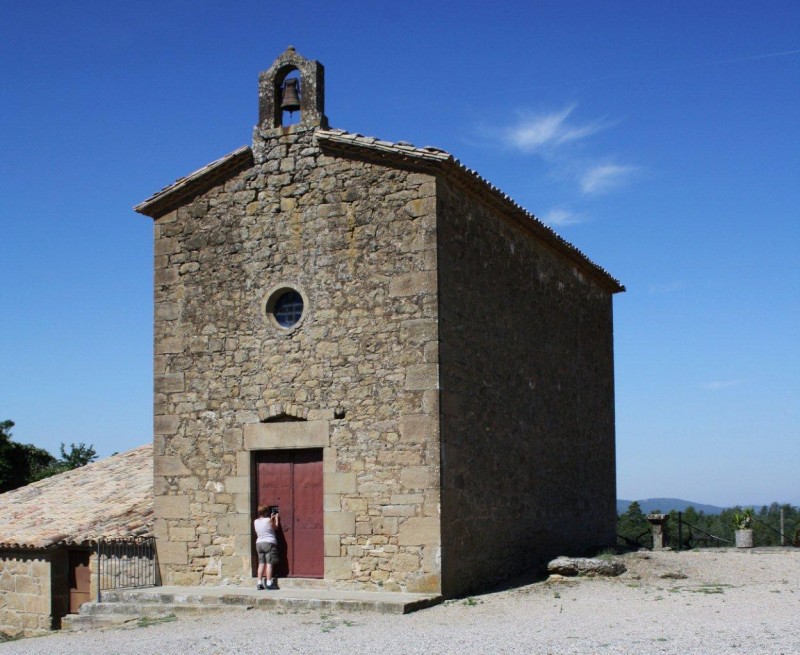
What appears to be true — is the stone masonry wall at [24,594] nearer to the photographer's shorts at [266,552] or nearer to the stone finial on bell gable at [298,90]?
the photographer's shorts at [266,552]

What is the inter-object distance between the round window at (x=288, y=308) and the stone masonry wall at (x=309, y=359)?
197mm

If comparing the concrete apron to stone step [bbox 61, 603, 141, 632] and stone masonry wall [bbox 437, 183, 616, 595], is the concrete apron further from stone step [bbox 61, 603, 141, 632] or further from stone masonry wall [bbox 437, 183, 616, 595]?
stone masonry wall [bbox 437, 183, 616, 595]

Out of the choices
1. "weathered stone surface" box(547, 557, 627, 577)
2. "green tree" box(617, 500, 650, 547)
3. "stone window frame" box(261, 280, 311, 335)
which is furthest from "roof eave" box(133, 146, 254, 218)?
"green tree" box(617, 500, 650, 547)

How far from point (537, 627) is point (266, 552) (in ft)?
14.4

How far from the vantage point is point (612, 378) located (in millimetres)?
21828

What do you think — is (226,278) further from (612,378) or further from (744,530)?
(744,530)

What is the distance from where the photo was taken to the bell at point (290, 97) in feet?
49.1

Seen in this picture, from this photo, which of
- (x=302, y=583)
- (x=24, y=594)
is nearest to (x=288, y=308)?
(x=302, y=583)

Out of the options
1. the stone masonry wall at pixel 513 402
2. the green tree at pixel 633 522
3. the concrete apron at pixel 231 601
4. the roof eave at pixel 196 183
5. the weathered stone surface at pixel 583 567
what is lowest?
the green tree at pixel 633 522

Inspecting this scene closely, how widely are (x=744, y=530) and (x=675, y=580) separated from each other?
8004 millimetres

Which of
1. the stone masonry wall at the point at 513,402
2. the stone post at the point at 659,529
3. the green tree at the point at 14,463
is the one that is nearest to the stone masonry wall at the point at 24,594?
the stone masonry wall at the point at 513,402

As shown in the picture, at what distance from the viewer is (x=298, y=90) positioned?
1508cm

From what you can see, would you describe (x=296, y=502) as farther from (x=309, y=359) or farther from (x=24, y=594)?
(x=24, y=594)

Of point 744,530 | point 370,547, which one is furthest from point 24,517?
point 744,530
